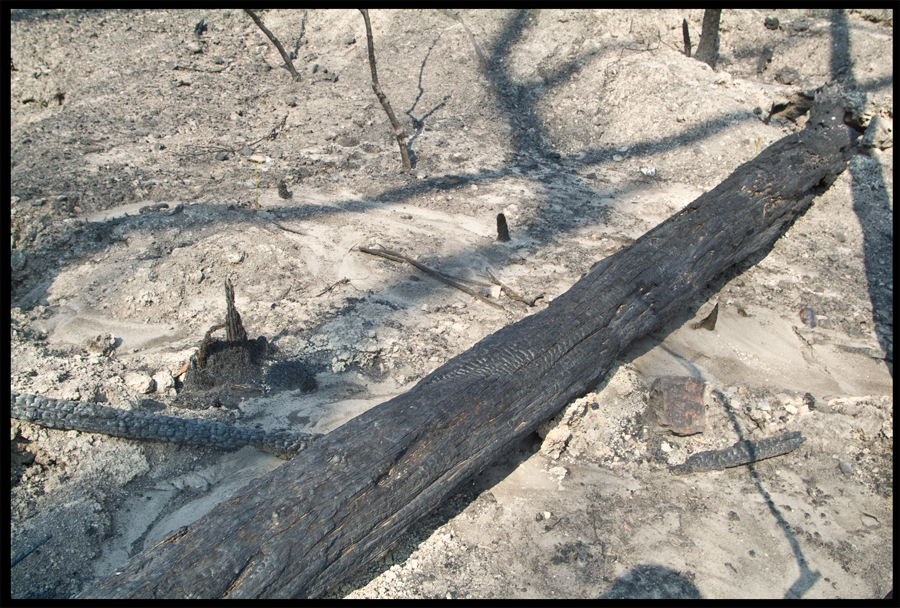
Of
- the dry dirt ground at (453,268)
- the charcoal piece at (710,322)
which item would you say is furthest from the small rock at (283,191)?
the charcoal piece at (710,322)

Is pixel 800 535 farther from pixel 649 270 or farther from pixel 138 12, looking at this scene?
pixel 138 12

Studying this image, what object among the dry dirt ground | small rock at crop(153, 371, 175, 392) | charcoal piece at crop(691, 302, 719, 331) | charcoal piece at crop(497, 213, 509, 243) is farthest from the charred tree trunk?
small rock at crop(153, 371, 175, 392)

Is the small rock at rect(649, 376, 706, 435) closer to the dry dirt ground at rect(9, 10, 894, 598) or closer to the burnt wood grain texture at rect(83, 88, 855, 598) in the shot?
the dry dirt ground at rect(9, 10, 894, 598)

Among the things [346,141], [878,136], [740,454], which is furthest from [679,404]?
[878,136]

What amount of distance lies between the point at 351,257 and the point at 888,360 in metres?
4.64

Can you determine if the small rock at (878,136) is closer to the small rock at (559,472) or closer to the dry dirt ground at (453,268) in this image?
the dry dirt ground at (453,268)

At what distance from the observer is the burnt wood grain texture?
2.40m

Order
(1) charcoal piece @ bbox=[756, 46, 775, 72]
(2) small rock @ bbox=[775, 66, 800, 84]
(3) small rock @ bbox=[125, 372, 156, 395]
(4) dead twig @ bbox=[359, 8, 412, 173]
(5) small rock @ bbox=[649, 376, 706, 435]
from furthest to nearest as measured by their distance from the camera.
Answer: (1) charcoal piece @ bbox=[756, 46, 775, 72] < (2) small rock @ bbox=[775, 66, 800, 84] < (4) dead twig @ bbox=[359, 8, 412, 173] < (3) small rock @ bbox=[125, 372, 156, 395] < (5) small rock @ bbox=[649, 376, 706, 435]

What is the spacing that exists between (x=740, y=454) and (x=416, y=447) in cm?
211

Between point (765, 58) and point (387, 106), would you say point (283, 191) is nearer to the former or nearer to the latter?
point (387, 106)

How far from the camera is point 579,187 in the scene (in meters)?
7.37

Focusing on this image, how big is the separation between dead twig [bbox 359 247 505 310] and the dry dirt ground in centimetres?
11

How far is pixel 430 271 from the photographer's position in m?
5.45

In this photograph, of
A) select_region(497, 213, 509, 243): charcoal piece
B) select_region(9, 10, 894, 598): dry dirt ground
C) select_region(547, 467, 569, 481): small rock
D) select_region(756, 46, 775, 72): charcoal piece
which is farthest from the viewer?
select_region(756, 46, 775, 72): charcoal piece
